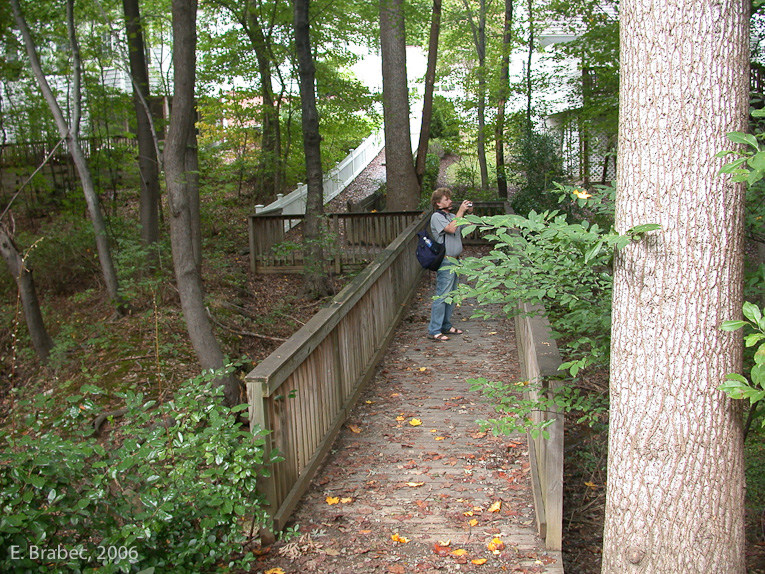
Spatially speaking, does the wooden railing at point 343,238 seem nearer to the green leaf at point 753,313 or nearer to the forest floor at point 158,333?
the forest floor at point 158,333

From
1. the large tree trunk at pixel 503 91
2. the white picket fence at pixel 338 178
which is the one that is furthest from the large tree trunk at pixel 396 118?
the large tree trunk at pixel 503 91

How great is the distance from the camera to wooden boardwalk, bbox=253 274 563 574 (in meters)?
4.02

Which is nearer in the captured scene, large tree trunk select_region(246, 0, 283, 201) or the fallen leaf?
the fallen leaf

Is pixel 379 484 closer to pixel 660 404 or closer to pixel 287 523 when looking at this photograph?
pixel 287 523

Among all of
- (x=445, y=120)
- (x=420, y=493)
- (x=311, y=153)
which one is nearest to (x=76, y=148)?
(x=311, y=153)

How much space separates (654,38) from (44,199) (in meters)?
18.0

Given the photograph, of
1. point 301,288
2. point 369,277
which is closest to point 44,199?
point 301,288

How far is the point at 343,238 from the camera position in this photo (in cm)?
1531

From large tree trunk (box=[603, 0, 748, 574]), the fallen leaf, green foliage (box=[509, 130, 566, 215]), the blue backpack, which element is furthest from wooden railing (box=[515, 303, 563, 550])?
green foliage (box=[509, 130, 566, 215])

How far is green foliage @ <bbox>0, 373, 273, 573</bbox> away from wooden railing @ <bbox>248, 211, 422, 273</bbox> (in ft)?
34.0

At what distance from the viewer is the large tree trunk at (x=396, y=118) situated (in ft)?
53.8

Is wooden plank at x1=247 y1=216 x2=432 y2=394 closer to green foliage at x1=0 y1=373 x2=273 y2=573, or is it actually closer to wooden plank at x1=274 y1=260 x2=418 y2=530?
green foliage at x1=0 y1=373 x2=273 y2=573

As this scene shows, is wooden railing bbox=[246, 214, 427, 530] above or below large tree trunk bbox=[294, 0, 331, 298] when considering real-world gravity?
below

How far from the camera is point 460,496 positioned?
477 cm
